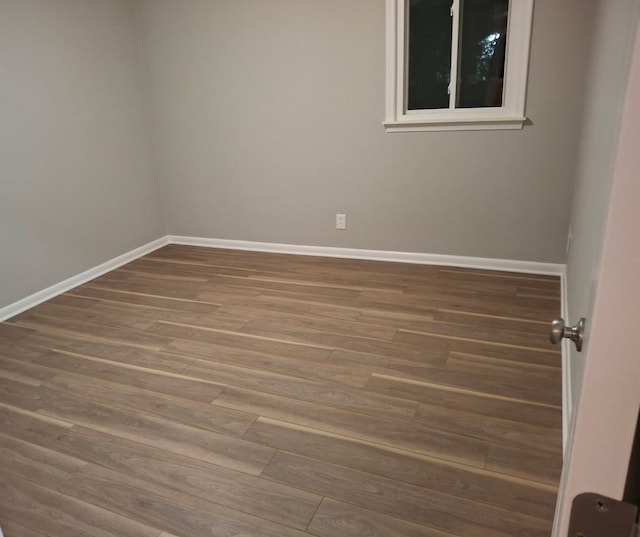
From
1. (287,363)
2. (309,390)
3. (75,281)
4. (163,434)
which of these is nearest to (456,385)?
(309,390)

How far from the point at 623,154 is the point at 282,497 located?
5.00 ft

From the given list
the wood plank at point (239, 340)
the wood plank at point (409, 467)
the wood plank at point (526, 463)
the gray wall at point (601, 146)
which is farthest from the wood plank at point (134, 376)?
the gray wall at point (601, 146)

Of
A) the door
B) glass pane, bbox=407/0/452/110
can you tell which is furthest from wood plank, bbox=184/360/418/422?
glass pane, bbox=407/0/452/110

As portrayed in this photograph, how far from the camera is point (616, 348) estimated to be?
39 centimetres

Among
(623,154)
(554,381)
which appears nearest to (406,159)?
(554,381)

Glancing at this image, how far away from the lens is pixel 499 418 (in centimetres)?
186

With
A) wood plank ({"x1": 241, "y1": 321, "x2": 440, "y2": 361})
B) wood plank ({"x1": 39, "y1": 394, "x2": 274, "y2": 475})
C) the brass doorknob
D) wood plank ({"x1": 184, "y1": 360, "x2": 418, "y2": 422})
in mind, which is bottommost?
wood plank ({"x1": 39, "y1": 394, "x2": 274, "y2": 475})

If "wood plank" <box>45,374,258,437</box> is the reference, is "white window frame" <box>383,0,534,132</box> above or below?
above

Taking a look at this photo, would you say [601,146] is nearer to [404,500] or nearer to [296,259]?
[404,500]

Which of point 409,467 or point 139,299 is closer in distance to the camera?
point 409,467

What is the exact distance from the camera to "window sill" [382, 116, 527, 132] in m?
2.99

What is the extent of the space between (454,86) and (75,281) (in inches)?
120

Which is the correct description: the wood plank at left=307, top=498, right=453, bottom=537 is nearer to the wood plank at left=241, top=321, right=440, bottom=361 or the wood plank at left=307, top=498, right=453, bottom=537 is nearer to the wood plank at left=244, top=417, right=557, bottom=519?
the wood plank at left=244, top=417, right=557, bottom=519

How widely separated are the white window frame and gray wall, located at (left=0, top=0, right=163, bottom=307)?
2118 mm
